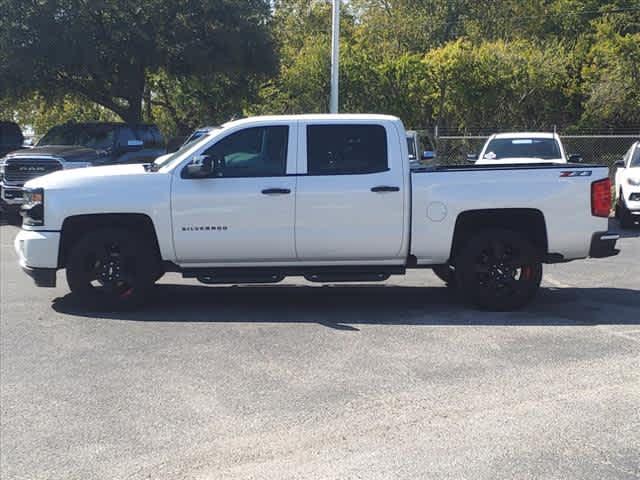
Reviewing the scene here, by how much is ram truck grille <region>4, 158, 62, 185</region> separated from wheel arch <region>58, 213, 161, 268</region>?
24.2 feet

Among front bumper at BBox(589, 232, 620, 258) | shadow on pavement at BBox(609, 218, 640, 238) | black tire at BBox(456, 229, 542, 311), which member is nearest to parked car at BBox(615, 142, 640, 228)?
shadow on pavement at BBox(609, 218, 640, 238)

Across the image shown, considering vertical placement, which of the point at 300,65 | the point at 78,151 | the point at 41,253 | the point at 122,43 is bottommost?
the point at 41,253

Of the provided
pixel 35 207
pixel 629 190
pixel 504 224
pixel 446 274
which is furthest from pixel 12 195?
pixel 629 190

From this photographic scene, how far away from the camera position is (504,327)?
754 cm

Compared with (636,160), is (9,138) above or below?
above

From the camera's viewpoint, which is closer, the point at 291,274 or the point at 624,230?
the point at 291,274

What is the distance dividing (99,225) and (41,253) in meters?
0.64

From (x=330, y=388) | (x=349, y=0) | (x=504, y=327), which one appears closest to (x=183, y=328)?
(x=330, y=388)

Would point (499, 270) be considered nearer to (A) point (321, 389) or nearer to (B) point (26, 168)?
(A) point (321, 389)

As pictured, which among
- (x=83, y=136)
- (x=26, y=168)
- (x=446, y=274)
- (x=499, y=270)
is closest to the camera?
(x=499, y=270)

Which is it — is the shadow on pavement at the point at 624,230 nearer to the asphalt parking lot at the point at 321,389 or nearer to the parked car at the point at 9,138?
the asphalt parking lot at the point at 321,389

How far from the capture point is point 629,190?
14688 mm

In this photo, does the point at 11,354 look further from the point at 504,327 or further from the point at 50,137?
the point at 50,137

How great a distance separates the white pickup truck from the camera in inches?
313
